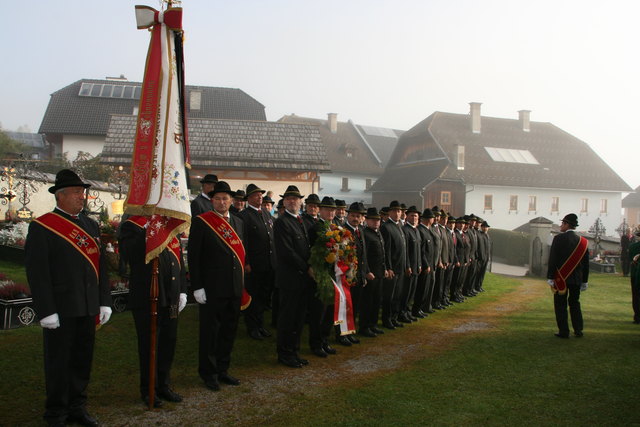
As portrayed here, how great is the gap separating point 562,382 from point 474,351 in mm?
1556

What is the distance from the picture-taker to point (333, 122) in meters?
55.6

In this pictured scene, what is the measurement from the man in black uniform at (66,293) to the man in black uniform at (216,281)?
1.19 meters

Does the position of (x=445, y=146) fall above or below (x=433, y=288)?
above

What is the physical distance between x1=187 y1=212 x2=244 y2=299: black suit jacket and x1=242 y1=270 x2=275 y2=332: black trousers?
232 cm

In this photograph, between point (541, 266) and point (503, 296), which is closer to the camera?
point (503, 296)

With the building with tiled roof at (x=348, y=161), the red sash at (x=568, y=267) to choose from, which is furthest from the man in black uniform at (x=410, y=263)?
the building with tiled roof at (x=348, y=161)

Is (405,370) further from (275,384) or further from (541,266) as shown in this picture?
(541,266)

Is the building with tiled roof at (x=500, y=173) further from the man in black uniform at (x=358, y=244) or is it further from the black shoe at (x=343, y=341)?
the black shoe at (x=343, y=341)

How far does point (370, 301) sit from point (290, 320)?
7.89 feet

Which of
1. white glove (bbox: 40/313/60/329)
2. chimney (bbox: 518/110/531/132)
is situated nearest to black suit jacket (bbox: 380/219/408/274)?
white glove (bbox: 40/313/60/329)

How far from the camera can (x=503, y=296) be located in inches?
551

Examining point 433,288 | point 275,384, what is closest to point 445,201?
point 433,288

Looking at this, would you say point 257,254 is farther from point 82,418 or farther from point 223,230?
point 82,418

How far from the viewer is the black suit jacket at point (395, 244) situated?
958 cm
